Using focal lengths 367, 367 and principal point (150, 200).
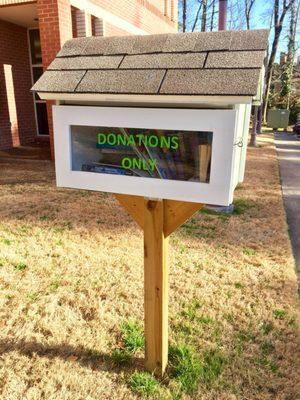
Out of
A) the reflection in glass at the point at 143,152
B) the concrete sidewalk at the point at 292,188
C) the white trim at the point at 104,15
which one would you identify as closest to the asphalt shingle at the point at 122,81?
the reflection in glass at the point at 143,152

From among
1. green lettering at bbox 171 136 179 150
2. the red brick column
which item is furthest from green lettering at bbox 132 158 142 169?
the red brick column

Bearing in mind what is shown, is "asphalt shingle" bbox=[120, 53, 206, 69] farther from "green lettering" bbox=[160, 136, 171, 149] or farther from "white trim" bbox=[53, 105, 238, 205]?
"green lettering" bbox=[160, 136, 171, 149]

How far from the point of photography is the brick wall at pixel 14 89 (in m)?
9.66

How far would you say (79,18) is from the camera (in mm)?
8031

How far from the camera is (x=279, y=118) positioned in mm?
23406

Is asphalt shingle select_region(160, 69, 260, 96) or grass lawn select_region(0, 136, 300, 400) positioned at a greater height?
asphalt shingle select_region(160, 69, 260, 96)

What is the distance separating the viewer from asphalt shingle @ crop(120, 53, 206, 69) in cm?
180

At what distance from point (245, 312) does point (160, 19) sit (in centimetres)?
1283

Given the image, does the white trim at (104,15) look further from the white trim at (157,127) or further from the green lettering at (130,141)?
the green lettering at (130,141)

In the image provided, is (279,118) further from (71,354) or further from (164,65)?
(164,65)

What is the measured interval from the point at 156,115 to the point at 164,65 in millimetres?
257

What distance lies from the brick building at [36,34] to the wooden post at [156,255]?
5819 mm

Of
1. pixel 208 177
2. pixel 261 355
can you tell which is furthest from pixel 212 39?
pixel 261 355

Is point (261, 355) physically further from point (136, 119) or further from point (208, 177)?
point (136, 119)
